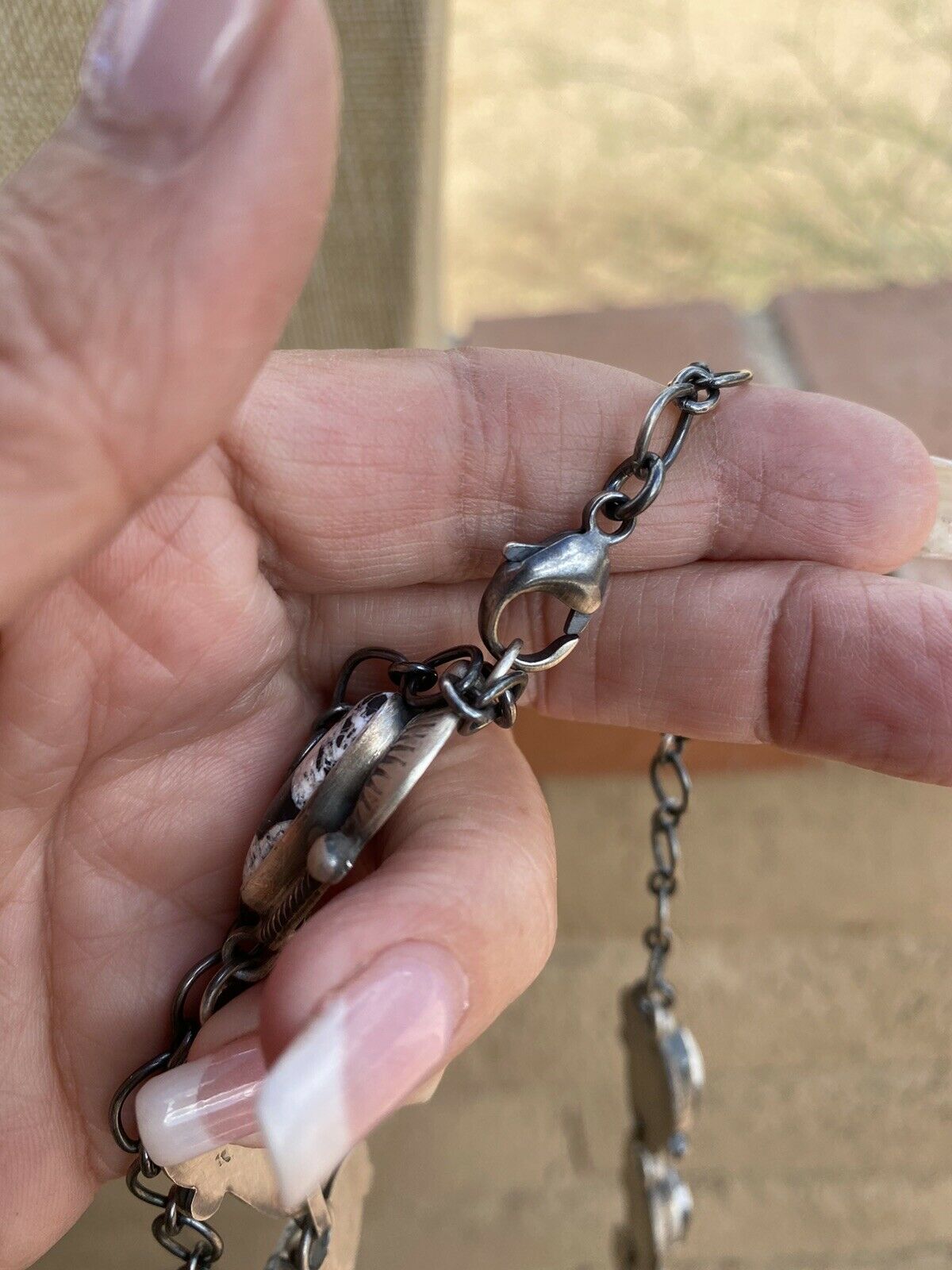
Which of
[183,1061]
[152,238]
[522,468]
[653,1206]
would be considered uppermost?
[152,238]

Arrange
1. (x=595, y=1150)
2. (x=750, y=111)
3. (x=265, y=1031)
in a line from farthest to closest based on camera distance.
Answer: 1. (x=750, y=111)
2. (x=595, y=1150)
3. (x=265, y=1031)

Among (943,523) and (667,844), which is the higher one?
(943,523)

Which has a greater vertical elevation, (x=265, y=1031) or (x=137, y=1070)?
(x=265, y=1031)

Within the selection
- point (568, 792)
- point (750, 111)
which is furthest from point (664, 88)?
point (568, 792)

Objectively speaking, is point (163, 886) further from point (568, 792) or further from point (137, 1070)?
point (568, 792)

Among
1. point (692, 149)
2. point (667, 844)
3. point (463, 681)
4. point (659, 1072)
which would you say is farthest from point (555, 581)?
point (692, 149)

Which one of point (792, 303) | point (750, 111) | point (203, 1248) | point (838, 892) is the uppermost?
point (750, 111)

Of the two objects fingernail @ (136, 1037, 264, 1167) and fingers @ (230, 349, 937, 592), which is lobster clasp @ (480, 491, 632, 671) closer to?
fingers @ (230, 349, 937, 592)

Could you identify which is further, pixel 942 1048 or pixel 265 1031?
pixel 942 1048

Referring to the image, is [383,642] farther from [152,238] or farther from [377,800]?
[152,238]
